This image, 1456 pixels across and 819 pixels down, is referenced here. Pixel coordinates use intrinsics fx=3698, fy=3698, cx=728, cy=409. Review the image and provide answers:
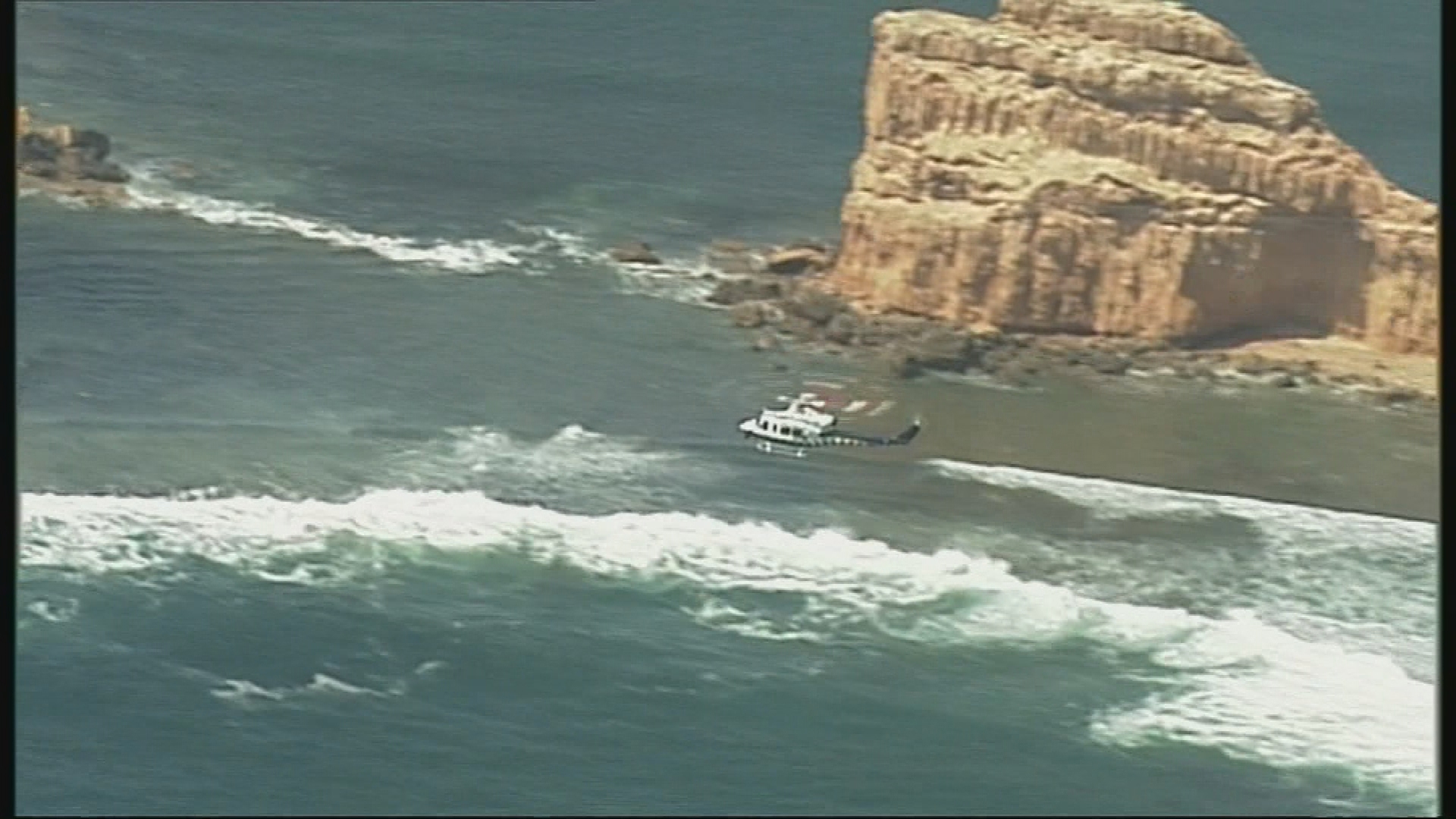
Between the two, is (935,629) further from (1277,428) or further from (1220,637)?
(1277,428)

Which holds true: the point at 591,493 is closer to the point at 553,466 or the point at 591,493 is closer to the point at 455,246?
the point at 553,466

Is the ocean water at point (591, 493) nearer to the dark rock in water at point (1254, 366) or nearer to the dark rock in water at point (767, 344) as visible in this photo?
the dark rock in water at point (767, 344)

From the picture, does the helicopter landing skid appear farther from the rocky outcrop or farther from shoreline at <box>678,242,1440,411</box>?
the rocky outcrop

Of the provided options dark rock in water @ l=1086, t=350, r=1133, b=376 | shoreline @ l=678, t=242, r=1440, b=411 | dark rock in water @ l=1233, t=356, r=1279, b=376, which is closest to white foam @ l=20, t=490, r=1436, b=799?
shoreline @ l=678, t=242, r=1440, b=411

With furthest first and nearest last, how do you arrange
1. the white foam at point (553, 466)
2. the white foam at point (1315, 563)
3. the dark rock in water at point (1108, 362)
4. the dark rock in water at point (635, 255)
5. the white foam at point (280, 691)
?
the dark rock in water at point (635, 255), the dark rock in water at point (1108, 362), the white foam at point (553, 466), the white foam at point (1315, 563), the white foam at point (280, 691)

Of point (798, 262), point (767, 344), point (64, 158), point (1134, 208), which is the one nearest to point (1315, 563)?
point (1134, 208)

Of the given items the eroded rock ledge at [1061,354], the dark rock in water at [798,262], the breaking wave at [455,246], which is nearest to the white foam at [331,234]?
the breaking wave at [455,246]
